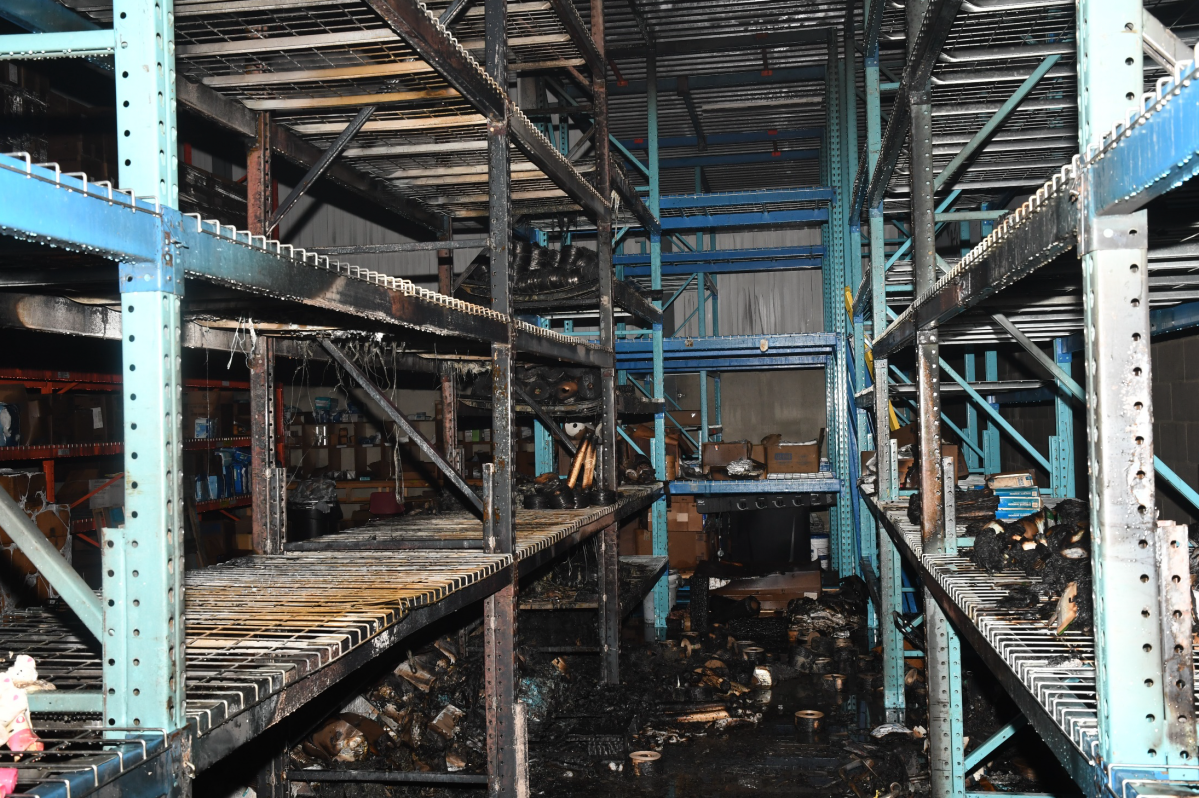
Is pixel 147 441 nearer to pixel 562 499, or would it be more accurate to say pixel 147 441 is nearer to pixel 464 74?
pixel 464 74

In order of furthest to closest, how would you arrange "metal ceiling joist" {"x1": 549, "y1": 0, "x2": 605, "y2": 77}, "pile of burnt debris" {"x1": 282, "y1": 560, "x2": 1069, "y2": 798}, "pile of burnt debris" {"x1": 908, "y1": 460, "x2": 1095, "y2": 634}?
"pile of burnt debris" {"x1": 282, "y1": 560, "x2": 1069, "y2": 798} < "metal ceiling joist" {"x1": 549, "y1": 0, "x2": 605, "y2": 77} < "pile of burnt debris" {"x1": 908, "y1": 460, "x2": 1095, "y2": 634}

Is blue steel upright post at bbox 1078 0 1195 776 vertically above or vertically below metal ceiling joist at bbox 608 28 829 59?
below

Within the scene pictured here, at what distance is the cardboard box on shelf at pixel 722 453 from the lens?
9.08 meters

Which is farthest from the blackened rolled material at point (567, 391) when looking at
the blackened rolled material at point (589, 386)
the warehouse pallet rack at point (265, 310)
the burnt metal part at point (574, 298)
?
the warehouse pallet rack at point (265, 310)

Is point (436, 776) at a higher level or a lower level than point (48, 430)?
lower

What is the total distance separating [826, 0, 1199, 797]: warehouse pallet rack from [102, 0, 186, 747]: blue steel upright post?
6.02ft

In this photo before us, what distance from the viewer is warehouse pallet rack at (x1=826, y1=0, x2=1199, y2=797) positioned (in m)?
1.51

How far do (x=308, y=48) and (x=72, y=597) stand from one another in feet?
7.85

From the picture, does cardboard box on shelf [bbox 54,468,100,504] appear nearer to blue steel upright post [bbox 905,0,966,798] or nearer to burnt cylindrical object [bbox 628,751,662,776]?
burnt cylindrical object [bbox 628,751,662,776]

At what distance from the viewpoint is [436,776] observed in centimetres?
413

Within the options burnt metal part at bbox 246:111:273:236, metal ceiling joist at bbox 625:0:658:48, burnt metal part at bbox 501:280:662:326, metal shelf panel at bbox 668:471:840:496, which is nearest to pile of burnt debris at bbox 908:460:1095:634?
burnt metal part at bbox 501:280:662:326

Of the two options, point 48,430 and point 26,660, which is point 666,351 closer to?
point 48,430

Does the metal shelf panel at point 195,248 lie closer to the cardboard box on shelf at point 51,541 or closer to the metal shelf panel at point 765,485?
the cardboard box on shelf at point 51,541

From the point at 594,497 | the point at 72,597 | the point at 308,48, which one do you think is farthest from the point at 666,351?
the point at 72,597
